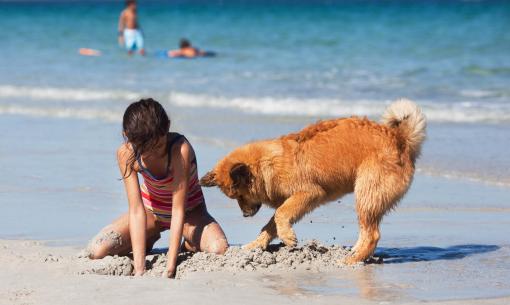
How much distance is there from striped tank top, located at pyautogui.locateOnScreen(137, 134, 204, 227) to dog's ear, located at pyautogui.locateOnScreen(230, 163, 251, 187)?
0.27 meters

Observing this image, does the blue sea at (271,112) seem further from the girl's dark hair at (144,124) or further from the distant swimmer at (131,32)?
the girl's dark hair at (144,124)

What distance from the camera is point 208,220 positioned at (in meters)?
6.42

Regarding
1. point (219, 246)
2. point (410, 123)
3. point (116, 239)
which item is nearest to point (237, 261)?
point (219, 246)

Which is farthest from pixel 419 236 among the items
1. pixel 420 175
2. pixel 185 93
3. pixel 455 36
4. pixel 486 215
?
pixel 455 36

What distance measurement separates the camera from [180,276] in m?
5.73

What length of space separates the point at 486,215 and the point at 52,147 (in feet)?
18.2

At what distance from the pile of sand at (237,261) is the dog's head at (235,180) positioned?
37 cm

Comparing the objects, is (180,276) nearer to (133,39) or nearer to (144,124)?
(144,124)

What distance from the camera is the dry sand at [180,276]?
505cm

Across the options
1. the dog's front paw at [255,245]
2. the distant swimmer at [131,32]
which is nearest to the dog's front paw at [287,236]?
the dog's front paw at [255,245]

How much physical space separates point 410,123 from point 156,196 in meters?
1.82

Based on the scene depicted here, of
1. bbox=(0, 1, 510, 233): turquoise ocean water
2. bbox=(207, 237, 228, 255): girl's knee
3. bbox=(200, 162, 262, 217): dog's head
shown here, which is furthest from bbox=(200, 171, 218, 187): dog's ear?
bbox=(0, 1, 510, 233): turquoise ocean water

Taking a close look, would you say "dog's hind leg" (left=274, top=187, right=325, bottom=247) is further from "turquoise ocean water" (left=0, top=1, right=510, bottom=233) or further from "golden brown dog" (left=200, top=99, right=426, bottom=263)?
"turquoise ocean water" (left=0, top=1, right=510, bottom=233)

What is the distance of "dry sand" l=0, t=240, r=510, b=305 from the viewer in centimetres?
505
